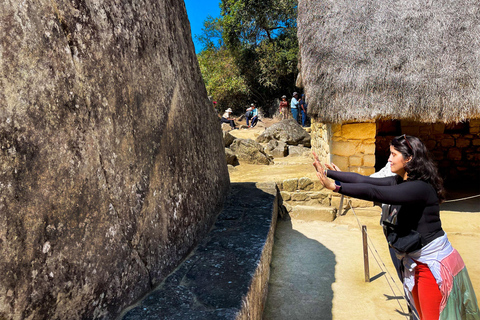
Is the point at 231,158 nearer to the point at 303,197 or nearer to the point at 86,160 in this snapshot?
the point at 303,197

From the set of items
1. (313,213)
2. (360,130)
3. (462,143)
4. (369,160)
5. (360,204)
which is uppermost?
(360,130)

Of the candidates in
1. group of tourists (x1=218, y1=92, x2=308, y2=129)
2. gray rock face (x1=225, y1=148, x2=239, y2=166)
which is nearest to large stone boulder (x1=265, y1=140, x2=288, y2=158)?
gray rock face (x1=225, y1=148, x2=239, y2=166)

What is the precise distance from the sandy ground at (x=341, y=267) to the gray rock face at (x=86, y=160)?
149 centimetres

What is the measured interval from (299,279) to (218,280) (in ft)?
6.15

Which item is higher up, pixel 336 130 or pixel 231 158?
pixel 336 130

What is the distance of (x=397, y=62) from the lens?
4867 mm

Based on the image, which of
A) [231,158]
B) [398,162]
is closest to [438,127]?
[231,158]

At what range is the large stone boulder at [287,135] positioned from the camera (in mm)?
10836

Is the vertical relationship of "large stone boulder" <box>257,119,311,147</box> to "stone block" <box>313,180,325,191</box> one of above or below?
above

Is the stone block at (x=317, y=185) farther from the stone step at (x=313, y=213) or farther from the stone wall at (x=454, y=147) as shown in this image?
the stone wall at (x=454, y=147)

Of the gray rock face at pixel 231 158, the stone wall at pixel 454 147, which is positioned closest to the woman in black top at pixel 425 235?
A: the gray rock face at pixel 231 158

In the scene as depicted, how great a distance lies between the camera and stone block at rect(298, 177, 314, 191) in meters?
5.55

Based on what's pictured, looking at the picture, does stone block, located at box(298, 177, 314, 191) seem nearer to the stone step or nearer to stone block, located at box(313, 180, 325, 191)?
stone block, located at box(313, 180, 325, 191)

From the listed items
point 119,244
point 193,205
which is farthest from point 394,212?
point 119,244
